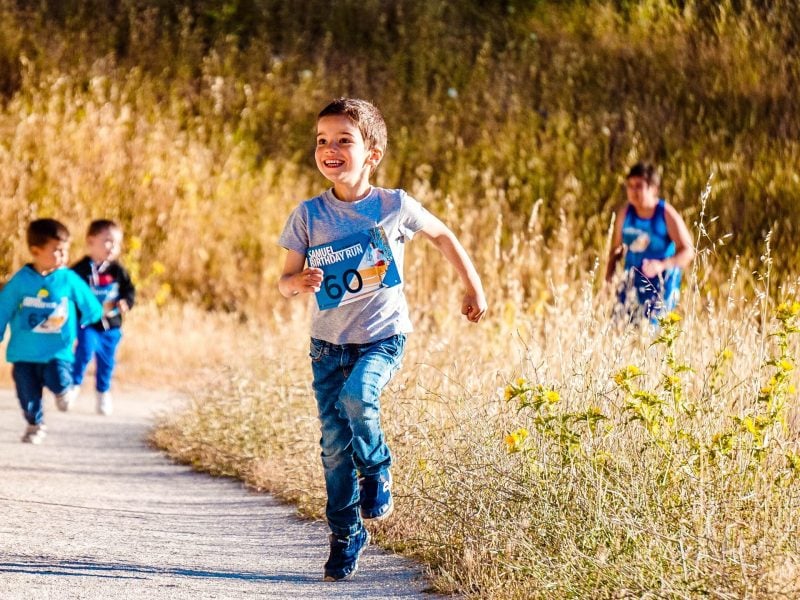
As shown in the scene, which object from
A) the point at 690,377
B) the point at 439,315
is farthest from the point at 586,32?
the point at 690,377

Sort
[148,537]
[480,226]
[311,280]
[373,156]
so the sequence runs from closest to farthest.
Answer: [311,280] → [373,156] → [148,537] → [480,226]

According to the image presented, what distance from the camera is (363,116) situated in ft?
17.5

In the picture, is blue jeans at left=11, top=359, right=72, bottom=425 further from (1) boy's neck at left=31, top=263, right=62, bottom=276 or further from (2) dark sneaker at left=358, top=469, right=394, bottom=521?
(2) dark sneaker at left=358, top=469, right=394, bottom=521

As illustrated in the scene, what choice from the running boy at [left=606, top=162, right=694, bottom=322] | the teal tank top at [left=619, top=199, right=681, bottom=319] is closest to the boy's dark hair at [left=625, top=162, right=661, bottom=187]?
the running boy at [left=606, top=162, right=694, bottom=322]

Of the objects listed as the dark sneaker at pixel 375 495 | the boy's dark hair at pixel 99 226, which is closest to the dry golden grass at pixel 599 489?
the dark sneaker at pixel 375 495

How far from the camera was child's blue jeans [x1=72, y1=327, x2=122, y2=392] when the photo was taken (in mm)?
10430

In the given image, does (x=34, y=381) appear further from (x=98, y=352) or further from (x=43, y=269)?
(x=98, y=352)

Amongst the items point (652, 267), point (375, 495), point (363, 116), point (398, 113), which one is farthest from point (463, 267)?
point (398, 113)

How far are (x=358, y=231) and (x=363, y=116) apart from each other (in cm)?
44

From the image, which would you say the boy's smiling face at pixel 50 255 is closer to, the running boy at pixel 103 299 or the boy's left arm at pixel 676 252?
the running boy at pixel 103 299

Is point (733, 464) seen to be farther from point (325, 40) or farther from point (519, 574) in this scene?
point (325, 40)

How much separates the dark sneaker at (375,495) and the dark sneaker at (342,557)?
100mm

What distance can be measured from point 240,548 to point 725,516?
2.18m

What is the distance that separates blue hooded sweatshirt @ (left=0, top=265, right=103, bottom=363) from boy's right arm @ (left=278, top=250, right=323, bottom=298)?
3.87 metres
